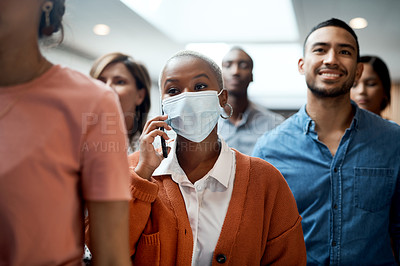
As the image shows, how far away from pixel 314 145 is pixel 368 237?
459 millimetres

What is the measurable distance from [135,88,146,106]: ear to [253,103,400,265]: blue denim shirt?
93 centimetres

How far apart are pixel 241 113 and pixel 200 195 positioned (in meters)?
1.51

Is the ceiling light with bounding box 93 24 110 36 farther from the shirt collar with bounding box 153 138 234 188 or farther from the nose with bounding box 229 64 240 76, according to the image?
the shirt collar with bounding box 153 138 234 188

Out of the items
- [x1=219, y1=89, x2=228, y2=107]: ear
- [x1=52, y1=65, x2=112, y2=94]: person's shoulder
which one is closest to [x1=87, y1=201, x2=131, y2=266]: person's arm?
[x1=52, y1=65, x2=112, y2=94]: person's shoulder

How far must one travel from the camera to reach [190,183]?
125 cm

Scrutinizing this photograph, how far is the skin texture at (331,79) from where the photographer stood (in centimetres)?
168

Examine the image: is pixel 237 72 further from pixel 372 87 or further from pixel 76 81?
pixel 76 81

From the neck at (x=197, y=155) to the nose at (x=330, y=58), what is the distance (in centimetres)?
70

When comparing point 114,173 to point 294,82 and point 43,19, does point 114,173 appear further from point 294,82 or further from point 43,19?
point 294,82

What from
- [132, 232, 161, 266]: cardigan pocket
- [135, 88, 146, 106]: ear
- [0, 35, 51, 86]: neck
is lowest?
[132, 232, 161, 266]: cardigan pocket

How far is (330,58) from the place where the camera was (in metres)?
1.68

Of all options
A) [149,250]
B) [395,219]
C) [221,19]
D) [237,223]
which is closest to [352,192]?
[395,219]

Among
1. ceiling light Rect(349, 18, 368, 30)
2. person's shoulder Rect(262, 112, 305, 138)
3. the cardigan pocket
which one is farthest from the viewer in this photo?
ceiling light Rect(349, 18, 368, 30)

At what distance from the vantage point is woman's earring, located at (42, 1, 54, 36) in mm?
718
